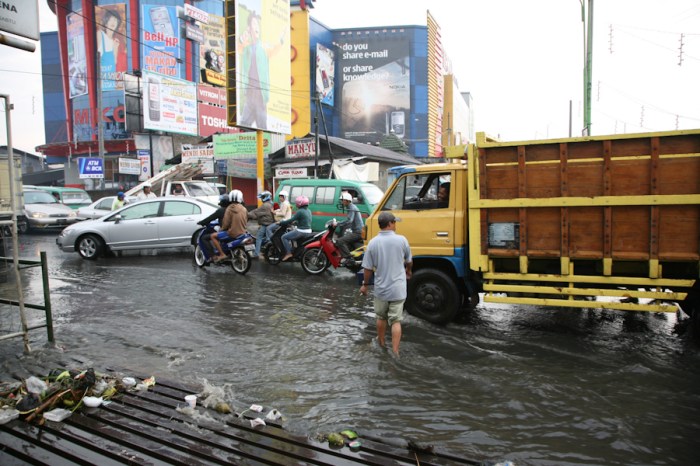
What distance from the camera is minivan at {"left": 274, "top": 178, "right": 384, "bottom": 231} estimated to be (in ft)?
42.0

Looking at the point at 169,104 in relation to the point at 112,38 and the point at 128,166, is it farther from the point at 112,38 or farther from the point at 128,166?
the point at 112,38

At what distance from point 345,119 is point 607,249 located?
56.0 meters

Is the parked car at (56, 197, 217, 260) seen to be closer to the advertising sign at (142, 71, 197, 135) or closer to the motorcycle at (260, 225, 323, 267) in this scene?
the motorcycle at (260, 225, 323, 267)

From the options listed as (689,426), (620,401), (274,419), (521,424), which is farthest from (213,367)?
(689,426)

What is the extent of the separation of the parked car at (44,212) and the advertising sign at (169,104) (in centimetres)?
1852

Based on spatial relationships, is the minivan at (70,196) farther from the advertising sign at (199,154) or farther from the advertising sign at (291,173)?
the advertising sign at (291,173)

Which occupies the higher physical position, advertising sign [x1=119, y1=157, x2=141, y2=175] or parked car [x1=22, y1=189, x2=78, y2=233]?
advertising sign [x1=119, y1=157, x2=141, y2=175]

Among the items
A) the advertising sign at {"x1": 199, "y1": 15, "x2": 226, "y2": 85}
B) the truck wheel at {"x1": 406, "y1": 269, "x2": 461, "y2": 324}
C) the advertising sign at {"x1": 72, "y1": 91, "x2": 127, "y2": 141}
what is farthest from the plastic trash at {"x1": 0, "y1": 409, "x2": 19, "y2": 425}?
the advertising sign at {"x1": 199, "y1": 15, "x2": 226, "y2": 85}

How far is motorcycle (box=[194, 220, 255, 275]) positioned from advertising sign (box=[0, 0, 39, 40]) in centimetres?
621

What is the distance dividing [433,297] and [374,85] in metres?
54.5

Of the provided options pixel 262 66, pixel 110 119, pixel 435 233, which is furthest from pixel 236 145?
pixel 110 119

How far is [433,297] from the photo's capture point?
6754mm

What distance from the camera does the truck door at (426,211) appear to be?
664 centimetres

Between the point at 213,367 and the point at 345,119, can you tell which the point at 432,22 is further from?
the point at 213,367
